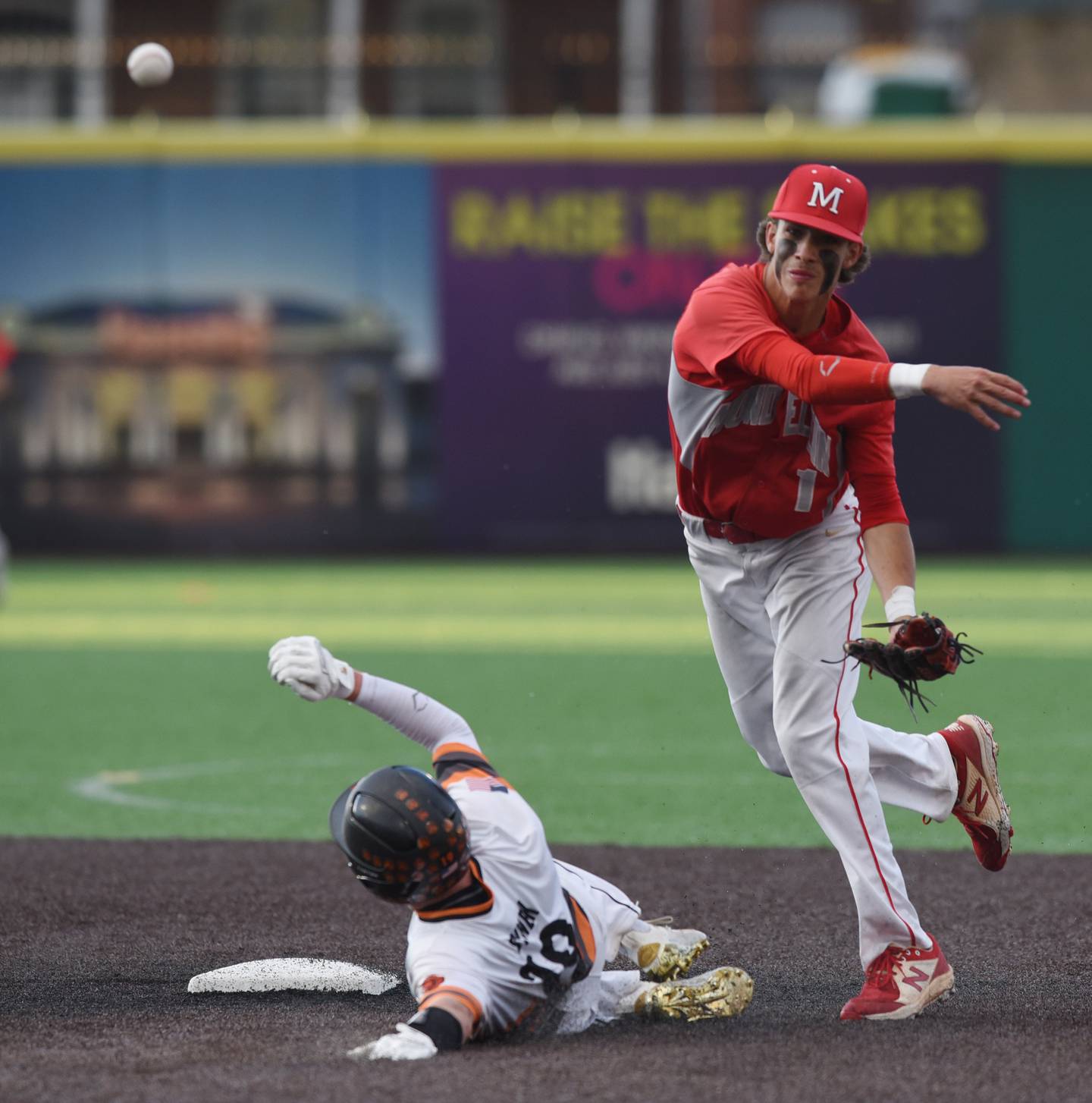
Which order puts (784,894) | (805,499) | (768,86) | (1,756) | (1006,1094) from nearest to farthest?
(1006,1094) → (805,499) → (784,894) → (1,756) → (768,86)

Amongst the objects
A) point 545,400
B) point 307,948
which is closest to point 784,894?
point 307,948

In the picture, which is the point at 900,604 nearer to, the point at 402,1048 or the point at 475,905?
the point at 475,905

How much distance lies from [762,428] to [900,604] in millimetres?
626

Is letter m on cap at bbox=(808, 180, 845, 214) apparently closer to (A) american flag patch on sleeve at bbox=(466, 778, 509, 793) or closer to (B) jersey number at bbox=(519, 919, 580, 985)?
(A) american flag patch on sleeve at bbox=(466, 778, 509, 793)

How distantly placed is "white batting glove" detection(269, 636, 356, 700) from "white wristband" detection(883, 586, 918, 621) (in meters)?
1.56

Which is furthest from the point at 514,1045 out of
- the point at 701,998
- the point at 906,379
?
the point at 906,379

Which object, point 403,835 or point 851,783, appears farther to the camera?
point 851,783

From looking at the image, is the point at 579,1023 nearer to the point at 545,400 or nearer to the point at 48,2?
the point at 545,400

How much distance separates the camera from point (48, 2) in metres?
27.7

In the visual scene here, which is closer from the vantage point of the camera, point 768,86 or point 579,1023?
point 579,1023

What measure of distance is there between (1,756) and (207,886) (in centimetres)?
331

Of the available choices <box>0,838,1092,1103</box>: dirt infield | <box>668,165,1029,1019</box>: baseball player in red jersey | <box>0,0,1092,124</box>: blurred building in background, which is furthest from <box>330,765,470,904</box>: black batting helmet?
<box>0,0,1092,124</box>: blurred building in background

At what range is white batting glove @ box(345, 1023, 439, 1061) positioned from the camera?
464cm

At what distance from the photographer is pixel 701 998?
203 inches
